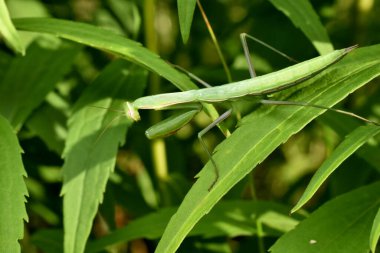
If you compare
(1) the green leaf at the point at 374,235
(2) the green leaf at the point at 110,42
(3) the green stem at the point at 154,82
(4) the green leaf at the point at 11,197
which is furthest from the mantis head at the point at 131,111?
(1) the green leaf at the point at 374,235

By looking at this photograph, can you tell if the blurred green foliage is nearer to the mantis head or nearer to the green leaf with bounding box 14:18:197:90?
the mantis head

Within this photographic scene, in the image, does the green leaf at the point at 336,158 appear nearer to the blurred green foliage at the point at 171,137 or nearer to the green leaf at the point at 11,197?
the blurred green foliage at the point at 171,137

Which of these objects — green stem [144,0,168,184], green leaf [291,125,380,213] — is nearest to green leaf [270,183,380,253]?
green leaf [291,125,380,213]

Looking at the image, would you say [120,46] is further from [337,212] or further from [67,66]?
[337,212]

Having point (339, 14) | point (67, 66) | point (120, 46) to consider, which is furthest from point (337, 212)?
point (339, 14)

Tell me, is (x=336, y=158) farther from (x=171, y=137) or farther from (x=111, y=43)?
(x=171, y=137)

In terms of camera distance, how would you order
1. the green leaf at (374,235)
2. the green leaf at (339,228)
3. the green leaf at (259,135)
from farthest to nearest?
the green leaf at (339,228) < the green leaf at (259,135) < the green leaf at (374,235)

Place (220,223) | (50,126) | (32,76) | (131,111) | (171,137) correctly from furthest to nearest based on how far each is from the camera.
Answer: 1. (171,137)
2. (50,126)
3. (32,76)
4. (220,223)
5. (131,111)

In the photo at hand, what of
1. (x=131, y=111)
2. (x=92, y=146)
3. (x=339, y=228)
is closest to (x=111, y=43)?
(x=131, y=111)
